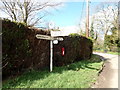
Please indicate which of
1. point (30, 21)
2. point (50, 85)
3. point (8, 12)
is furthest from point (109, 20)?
point (50, 85)

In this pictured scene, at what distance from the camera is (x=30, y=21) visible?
64.4 feet

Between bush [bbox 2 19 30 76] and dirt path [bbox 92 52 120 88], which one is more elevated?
bush [bbox 2 19 30 76]

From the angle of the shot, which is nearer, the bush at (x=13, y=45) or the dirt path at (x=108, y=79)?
the bush at (x=13, y=45)

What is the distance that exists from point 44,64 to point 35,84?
2.84 meters

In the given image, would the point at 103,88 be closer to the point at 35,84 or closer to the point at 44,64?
the point at 35,84

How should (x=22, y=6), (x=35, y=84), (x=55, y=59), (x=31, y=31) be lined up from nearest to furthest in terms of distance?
(x=35, y=84) < (x=31, y=31) < (x=55, y=59) < (x=22, y=6)

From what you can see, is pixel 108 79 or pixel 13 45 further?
pixel 108 79

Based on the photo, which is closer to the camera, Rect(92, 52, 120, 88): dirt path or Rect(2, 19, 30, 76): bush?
Rect(2, 19, 30, 76): bush

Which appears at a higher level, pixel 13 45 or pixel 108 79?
pixel 13 45

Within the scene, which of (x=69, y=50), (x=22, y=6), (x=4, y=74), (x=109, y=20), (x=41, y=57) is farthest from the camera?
(x=109, y=20)

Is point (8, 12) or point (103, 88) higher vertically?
point (8, 12)

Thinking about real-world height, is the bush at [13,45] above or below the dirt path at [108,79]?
above

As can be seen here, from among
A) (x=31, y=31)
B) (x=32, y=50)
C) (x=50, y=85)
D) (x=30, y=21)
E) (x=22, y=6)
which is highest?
(x=22, y=6)

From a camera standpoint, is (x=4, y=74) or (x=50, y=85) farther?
(x=4, y=74)
